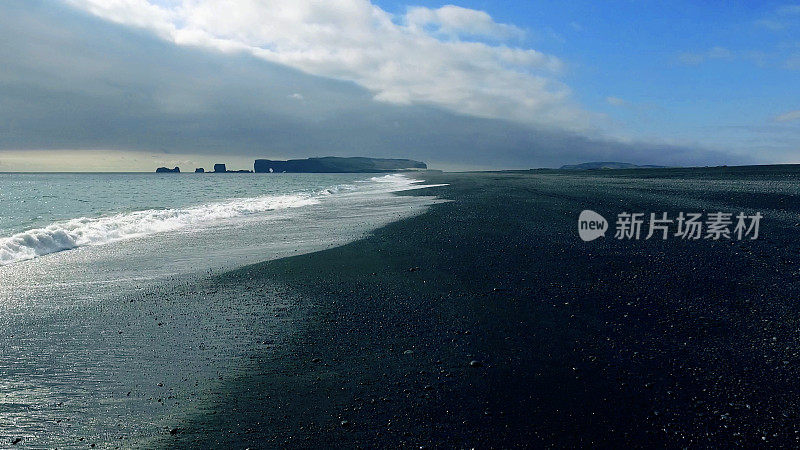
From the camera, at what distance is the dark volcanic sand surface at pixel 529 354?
3656mm

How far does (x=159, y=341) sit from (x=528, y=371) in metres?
4.22

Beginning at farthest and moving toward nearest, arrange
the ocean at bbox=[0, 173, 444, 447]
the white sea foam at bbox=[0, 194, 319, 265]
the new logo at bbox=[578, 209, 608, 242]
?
the white sea foam at bbox=[0, 194, 319, 265] → the new logo at bbox=[578, 209, 608, 242] → the ocean at bbox=[0, 173, 444, 447]

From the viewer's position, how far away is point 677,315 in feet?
19.5

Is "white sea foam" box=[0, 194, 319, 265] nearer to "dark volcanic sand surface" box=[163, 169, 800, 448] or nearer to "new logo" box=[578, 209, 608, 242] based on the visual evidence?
"dark volcanic sand surface" box=[163, 169, 800, 448]

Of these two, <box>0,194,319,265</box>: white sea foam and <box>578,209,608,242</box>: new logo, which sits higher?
<box>578,209,608,242</box>: new logo

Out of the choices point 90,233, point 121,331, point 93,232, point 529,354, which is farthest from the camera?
point 93,232

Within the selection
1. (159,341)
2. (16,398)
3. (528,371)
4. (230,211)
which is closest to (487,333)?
(528,371)

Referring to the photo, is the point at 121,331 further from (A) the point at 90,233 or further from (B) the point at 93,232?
(B) the point at 93,232

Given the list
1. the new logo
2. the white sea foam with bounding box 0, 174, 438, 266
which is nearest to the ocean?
the white sea foam with bounding box 0, 174, 438, 266

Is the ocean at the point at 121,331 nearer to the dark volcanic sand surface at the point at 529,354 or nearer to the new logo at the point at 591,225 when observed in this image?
the dark volcanic sand surface at the point at 529,354

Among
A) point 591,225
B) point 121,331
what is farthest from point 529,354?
point 591,225

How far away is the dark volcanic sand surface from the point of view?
366 cm

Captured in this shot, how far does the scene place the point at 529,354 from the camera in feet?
16.3

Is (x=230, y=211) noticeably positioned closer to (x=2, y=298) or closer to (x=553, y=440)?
(x=2, y=298)
